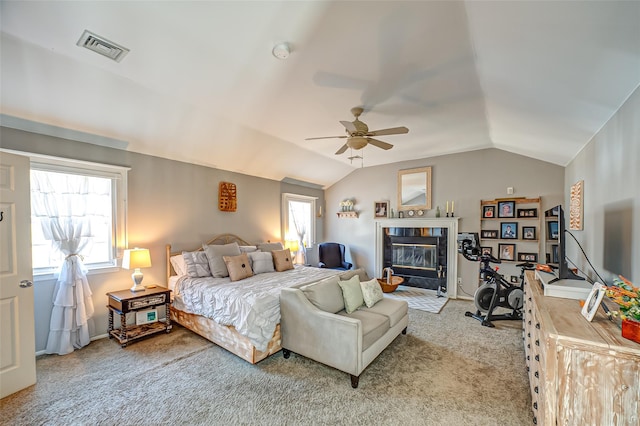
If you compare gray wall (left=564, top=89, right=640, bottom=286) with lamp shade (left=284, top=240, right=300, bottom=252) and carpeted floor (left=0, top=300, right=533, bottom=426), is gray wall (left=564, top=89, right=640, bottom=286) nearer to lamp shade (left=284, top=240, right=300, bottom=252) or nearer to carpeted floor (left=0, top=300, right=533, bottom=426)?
carpeted floor (left=0, top=300, right=533, bottom=426)

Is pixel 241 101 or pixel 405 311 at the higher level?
pixel 241 101

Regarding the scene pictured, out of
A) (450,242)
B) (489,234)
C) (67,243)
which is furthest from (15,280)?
(489,234)

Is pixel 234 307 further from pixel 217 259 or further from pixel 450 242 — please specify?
pixel 450 242

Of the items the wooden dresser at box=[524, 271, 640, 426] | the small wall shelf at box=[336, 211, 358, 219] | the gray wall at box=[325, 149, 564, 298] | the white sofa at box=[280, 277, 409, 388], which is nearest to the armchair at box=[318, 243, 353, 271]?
the gray wall at box=[325, 149, 564, 298]

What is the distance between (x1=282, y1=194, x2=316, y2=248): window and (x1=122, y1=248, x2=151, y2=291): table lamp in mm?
3016

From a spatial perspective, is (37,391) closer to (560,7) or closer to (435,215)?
(560,7)

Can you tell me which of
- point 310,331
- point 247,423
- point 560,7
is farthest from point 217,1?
point 247,423

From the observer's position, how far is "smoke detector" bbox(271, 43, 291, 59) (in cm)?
234

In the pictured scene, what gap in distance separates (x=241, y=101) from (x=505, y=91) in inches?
116

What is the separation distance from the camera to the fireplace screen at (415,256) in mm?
5758

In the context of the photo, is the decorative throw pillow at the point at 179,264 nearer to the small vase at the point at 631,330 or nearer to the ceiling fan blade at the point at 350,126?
the ceiling fan blade at the point at 350,126

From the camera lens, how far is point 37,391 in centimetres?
240

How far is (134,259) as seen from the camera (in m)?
3.47

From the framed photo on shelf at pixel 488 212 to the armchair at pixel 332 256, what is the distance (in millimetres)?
2935
